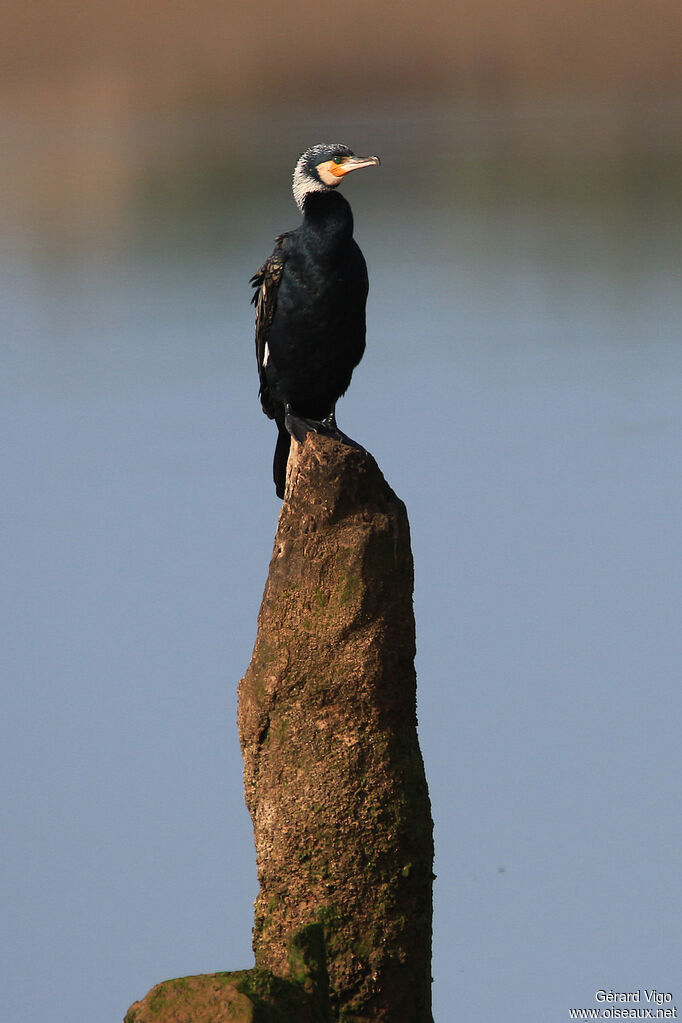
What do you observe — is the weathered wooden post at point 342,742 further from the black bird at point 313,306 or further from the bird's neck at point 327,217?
the bird's neck at point 327,217

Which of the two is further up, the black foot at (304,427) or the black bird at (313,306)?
the black bird at (313,306)

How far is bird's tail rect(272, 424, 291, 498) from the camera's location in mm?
8547

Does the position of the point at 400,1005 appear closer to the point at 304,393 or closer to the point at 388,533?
the point at 388,533

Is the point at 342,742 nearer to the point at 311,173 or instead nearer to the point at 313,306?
the point at 313,306

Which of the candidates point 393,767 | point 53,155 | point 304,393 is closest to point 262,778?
point 393,767

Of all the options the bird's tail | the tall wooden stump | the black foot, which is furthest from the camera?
the bird's tail

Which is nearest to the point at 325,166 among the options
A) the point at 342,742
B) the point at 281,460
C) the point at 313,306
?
the point at 313,306

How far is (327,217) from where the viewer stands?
812cm

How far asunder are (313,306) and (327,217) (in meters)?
0.46

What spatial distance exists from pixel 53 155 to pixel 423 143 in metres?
10.0

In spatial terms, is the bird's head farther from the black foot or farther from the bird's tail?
the bird's tail

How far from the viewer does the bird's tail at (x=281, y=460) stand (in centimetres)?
855

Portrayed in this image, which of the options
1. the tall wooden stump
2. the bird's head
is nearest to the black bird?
the bird's head

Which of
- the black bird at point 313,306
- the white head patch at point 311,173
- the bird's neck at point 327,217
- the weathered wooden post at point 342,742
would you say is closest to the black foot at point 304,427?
the black bird at point 313,306
